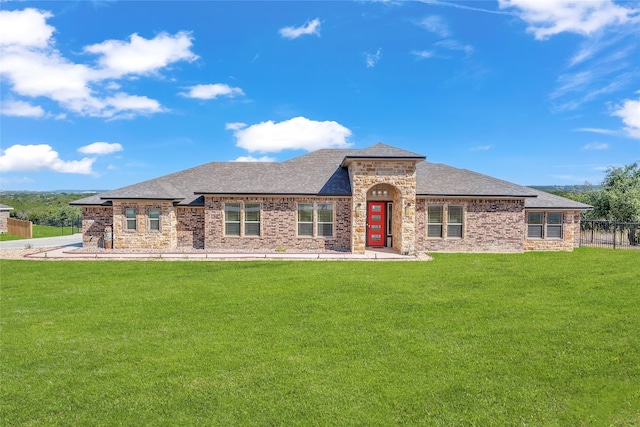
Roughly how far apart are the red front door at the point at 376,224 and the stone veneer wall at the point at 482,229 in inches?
77.3

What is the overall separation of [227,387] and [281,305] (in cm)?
381

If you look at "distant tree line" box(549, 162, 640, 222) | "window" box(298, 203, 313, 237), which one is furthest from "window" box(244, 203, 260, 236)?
"distant tree line" box(549, 162, 640, 222)

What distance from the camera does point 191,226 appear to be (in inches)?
770

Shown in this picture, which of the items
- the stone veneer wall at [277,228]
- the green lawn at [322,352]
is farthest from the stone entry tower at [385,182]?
the green lawn at [322,352]

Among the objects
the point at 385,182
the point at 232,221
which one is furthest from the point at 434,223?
the point at 232,221

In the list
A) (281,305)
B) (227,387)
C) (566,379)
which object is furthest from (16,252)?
(566,379)

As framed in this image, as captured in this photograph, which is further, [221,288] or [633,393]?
[221,288]

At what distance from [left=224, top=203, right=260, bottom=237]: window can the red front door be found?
617 cm

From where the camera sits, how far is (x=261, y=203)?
18.8m

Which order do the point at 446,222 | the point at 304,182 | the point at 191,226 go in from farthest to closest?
the point at 304,182, the point at 191,226, the point at 446,222

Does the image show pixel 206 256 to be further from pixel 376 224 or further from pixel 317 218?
pixel 376 224

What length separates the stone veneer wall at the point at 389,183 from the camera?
56.9 feet

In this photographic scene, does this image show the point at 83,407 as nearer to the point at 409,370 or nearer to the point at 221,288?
the point at 409,370

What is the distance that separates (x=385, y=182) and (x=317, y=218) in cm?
407
